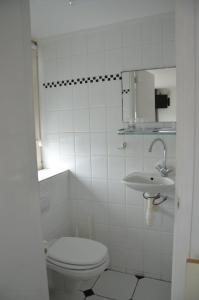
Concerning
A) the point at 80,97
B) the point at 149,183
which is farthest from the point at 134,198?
the point at 80,97

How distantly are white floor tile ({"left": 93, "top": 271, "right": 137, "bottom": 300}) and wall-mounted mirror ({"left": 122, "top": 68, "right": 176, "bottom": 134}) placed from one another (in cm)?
139

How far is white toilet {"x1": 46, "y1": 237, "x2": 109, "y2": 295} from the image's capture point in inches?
65.7

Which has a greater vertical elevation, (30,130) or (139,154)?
(30,130)

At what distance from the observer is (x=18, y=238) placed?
3.76 feet

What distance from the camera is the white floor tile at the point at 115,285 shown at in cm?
203

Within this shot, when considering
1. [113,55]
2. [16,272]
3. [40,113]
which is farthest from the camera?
[40,113]

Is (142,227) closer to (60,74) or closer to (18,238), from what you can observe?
A: (18,238)

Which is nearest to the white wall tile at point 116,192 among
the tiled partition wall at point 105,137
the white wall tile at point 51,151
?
the tiled partition wall at point 105,137

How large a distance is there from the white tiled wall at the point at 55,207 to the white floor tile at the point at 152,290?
82cm

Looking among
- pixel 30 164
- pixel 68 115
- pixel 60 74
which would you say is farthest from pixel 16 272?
pixel 60 74

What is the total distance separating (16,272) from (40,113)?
166 cm

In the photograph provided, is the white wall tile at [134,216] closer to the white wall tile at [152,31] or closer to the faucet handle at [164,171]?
the faucet handle at [164,171]

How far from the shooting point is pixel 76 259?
5.60 ft

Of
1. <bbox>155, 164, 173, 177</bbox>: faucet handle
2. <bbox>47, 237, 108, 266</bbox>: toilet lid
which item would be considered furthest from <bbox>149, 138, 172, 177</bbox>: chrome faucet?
<bbox>47, 237, 108, 266</bbox>: toilet lid
